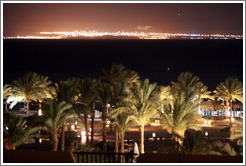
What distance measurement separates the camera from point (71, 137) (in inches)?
859

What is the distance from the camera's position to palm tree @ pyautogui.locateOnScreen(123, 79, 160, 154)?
19.2 meters

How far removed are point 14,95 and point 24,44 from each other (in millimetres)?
126763

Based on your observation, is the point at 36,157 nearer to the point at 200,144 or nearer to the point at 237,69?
the point at 200,144

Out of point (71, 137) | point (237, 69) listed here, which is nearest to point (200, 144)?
point (71, 137)

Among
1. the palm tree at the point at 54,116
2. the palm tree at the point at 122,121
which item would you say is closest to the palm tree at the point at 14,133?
the palm tree at the point at 54,116

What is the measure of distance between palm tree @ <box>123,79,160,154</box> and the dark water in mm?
91420

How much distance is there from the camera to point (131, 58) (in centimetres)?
14088

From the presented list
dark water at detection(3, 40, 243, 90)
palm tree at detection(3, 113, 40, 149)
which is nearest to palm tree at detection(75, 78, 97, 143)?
palm tree at detection(3, 113, 40, 149)

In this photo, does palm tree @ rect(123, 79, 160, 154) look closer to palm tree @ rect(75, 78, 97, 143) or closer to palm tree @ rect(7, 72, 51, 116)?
palm tree @ rect(75, 78, 97, 143)

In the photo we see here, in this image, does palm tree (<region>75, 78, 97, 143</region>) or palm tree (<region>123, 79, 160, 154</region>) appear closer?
palm tree (<region>123, 79, 160, 154</region>)

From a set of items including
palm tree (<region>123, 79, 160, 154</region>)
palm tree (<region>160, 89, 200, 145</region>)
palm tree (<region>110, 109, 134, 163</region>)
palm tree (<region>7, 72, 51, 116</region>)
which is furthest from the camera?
palm tree (<region>7, 72, 51, 116</region>)

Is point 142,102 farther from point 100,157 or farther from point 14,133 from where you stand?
point 100,157

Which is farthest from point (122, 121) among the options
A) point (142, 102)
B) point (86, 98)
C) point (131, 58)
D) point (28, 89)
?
point (131, 58)

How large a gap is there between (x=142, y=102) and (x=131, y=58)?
4807 inches
